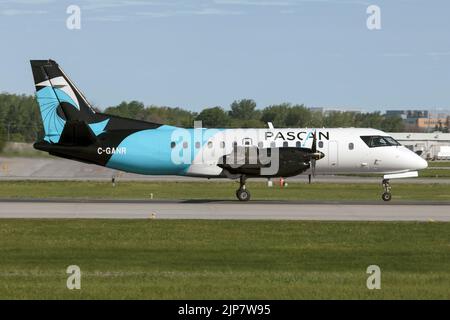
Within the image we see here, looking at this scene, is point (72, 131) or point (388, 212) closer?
point (388, 212)

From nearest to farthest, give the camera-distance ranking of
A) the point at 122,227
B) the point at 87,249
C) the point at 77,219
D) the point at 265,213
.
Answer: the point at 87,249
the point at 122,227
the point at 77,219
the point at 265,213

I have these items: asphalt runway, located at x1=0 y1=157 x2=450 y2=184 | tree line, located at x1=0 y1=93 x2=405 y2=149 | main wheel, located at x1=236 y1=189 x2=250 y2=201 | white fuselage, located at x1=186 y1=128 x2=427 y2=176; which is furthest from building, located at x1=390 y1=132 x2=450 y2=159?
main wheel, located at x1=236 y1=189 x2=250 y2=201

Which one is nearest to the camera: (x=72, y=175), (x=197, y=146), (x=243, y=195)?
(x=243, y=195)

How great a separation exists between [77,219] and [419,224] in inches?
513

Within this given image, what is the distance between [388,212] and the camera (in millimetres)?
36781

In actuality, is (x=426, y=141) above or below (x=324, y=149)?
below

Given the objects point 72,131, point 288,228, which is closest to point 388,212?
point 288,228

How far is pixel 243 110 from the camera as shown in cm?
12988

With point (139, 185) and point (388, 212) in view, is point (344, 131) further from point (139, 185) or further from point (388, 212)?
point (139, 185)

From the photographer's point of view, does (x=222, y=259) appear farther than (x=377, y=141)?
No

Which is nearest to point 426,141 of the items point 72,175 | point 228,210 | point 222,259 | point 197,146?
point 72,175

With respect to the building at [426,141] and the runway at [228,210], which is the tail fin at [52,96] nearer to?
the runway at [228,210]

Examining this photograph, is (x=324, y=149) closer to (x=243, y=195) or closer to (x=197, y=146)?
(x=243, y=195)

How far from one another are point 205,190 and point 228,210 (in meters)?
18.8
